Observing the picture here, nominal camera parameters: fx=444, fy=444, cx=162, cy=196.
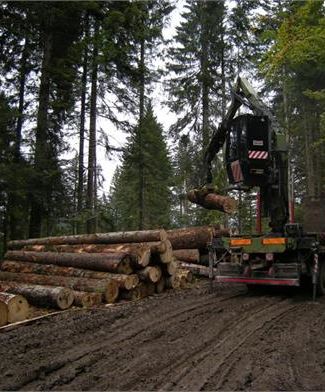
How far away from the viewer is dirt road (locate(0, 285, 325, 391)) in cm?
473

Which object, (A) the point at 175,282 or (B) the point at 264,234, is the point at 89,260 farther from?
(B) the point at 264,234

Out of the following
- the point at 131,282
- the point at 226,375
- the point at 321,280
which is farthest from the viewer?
the point at 321,280

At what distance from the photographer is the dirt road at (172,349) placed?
4734 millimetres

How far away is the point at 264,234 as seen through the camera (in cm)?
1078

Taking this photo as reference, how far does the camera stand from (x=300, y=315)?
8.23m

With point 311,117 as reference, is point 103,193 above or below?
below

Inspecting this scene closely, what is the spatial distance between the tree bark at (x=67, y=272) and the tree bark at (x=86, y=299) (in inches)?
26.0

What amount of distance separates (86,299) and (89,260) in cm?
175

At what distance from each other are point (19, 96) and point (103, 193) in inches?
242

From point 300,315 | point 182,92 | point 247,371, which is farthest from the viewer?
point 182,92

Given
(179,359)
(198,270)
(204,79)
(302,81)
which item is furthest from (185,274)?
(302,81)

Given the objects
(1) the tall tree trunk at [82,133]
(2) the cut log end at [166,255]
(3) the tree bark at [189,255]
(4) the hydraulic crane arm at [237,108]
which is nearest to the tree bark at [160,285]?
(2) the cut log end at [166,255]

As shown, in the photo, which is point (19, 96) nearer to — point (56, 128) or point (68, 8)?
point (56, 128)

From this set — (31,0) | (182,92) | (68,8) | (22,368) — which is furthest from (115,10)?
(22,368)
